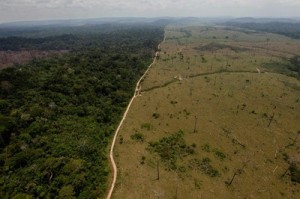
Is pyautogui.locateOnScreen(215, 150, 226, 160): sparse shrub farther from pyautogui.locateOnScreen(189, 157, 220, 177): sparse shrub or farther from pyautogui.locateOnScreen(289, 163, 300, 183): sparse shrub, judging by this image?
pyautogui.locateOnScreen(289, 163, 300, 183): sparse shrub

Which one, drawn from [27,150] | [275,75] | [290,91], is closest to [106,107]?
[27,150]

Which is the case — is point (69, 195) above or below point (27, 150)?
below

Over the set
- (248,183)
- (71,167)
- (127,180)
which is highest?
(71,167)

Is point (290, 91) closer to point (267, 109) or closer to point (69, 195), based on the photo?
point (267, 109)

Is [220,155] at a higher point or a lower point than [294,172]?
higher

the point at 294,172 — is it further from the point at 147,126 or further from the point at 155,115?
the point at 155,115

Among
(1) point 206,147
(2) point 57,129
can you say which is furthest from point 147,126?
(2) point 57,129

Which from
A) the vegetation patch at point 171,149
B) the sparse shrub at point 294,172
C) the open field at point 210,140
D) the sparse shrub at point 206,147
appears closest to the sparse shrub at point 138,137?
the open field at point 210,140
